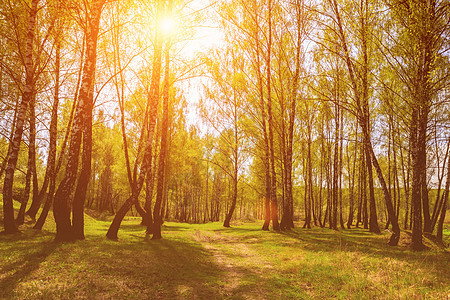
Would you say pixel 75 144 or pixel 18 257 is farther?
pixel 75 144

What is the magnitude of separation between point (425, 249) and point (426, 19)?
9.13 metres

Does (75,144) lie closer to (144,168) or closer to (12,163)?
(144,168)

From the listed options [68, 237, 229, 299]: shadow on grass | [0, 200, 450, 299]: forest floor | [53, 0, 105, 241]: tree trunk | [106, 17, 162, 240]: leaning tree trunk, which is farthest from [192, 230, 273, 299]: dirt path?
[53, 0, 105, 241]: tree trunk

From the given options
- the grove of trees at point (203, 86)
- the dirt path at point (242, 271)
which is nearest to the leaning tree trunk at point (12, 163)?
the grove of trees at point (203, 86)

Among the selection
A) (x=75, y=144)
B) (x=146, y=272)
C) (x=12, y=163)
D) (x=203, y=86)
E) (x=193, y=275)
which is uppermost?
(x=203, y=86)

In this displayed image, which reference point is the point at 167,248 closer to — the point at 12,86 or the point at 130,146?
the point at 12,86

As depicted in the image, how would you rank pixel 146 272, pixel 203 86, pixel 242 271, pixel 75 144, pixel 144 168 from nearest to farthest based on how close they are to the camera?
pixel 146 272, pixel 242 271, pixel 75 144, pixel 144 168, pixel 203 86

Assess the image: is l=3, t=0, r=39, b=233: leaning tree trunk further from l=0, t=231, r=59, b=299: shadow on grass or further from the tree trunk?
the tree trunk

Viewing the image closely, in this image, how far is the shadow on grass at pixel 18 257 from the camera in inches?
198

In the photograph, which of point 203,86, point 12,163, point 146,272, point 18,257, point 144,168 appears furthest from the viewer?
point 203,86

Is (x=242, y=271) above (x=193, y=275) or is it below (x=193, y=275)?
below

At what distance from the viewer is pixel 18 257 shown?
6422mm

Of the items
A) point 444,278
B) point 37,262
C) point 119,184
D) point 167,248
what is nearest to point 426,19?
point 444,278

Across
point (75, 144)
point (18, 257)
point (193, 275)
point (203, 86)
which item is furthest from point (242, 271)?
point (203, 86)
